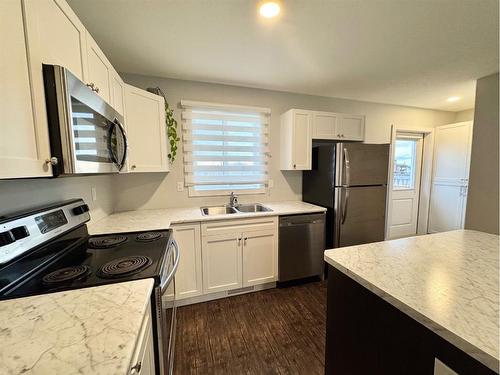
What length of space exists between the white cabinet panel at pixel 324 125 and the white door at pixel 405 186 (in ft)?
6.01

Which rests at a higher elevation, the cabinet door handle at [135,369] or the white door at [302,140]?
the white door at [302,140]

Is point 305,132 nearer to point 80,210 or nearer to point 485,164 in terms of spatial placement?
point 485,164

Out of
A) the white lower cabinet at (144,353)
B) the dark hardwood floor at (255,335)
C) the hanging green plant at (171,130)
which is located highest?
the hanging green plant at (171,130)

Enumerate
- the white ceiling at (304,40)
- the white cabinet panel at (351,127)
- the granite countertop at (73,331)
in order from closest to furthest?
the granite countertop at (73,331) < the white ceiling at (304,40) < the white cabinet panel at (351,127)

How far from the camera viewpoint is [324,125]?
9.39 feet

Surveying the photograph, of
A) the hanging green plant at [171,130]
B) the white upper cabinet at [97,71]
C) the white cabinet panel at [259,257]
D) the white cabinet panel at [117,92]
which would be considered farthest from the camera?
the hanging green plant at [171,130]

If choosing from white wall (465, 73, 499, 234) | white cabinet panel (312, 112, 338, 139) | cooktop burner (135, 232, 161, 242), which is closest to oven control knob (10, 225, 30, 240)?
cooktop burner (135, 232, 161, 242)

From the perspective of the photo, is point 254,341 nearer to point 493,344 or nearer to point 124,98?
point 493,344

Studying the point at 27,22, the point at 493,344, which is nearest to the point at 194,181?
the point at 27,22

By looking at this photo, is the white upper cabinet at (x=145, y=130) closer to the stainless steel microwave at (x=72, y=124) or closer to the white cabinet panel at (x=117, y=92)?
the white cabinet panel at (x=117, y=92)

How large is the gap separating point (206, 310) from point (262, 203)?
1460 mm

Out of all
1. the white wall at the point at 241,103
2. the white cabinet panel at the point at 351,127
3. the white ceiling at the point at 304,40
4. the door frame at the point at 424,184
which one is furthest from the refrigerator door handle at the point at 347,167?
the door frame at the point at 424,184

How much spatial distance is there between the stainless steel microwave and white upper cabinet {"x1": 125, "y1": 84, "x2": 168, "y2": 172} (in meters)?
0.85

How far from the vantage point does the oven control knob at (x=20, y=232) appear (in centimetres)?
87
